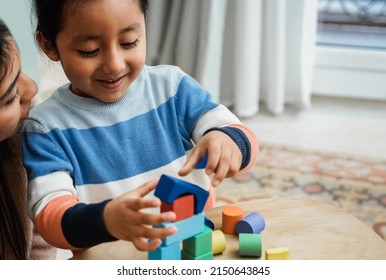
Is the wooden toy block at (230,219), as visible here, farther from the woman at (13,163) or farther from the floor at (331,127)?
the floor at (331,127)

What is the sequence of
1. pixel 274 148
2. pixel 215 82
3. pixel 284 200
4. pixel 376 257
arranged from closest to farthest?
1. pixel 376 257
2. pixel 284 200
3. pixel 274 148
4. pixel 215 82

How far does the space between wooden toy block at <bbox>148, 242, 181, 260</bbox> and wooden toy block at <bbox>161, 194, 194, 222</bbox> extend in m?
0.04

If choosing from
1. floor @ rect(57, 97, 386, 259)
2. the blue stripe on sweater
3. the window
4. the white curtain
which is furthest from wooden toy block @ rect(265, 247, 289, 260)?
the window

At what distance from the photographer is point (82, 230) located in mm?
680

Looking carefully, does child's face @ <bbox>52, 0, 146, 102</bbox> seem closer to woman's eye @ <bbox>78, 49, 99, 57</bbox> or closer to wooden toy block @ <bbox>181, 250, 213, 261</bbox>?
woman's eye @ <bbox>78, 49, 99, 57</bbox>

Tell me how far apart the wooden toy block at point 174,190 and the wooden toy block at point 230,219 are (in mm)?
139

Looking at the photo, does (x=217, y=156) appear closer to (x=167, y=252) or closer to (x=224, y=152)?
(x=224, y=152)

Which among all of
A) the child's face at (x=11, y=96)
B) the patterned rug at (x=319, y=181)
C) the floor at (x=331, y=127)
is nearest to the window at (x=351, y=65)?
the floor at (x=331, y=127)

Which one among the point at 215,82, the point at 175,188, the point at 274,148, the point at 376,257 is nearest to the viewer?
the point at 175,188

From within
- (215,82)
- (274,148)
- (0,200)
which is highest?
(0,200)

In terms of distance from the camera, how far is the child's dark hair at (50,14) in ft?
2.66

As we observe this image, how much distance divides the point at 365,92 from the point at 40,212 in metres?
1.85
